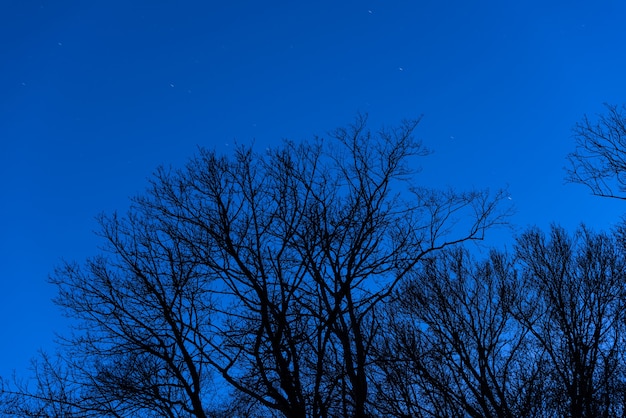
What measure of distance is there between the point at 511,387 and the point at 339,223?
5.54 meters

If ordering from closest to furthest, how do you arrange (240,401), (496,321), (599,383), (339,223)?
(240,401) → (339,223) → (599,383) → (496,321)

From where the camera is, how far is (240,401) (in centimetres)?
734

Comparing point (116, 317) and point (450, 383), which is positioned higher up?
point (116, 317)

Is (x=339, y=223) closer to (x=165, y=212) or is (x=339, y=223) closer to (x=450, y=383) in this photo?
(x=165, y=212)

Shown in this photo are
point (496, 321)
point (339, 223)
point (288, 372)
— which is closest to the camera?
point (288, 372)

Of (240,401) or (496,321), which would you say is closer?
(240,401)

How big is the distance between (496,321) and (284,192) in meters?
5.88

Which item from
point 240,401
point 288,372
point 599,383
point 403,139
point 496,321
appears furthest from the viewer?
point 496,321

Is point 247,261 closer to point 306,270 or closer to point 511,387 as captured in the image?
point 306,270

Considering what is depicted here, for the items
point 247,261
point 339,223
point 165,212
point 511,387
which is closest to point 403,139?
point 339,223

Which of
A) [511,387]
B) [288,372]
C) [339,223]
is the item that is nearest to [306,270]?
[339,223]

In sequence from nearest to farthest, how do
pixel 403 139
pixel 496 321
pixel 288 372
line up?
pixel 288 372, pixel 403 139, pixel 496 321

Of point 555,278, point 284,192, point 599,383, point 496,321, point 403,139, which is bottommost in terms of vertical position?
point 599,383

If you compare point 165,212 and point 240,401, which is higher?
point 165,212
